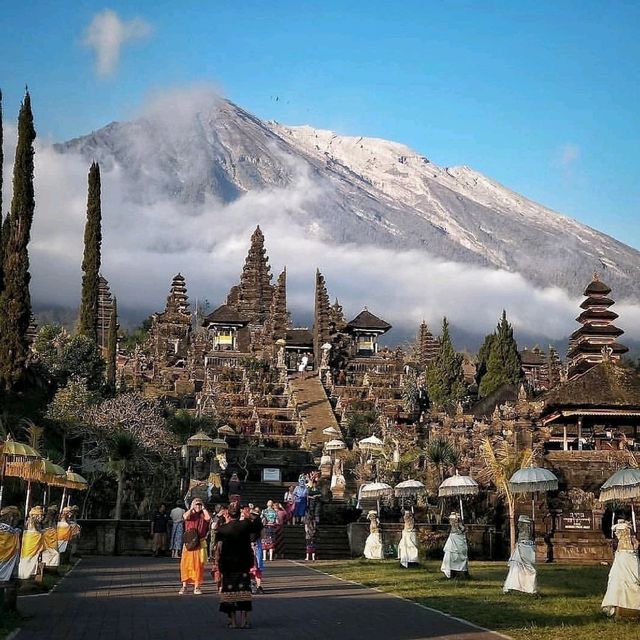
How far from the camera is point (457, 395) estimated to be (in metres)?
86.2

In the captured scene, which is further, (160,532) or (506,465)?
(506,465)

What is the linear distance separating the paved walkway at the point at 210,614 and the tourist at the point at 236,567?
28 centimetres


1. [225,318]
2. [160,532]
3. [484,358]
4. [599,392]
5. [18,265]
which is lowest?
[160,532]

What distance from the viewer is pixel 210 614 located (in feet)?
51.4

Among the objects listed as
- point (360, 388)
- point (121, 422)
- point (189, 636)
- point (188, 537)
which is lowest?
point (189, 636)

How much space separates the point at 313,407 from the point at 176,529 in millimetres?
38000

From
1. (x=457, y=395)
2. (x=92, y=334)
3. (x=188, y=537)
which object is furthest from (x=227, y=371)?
(x=188, y=537)

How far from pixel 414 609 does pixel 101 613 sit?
4.83m

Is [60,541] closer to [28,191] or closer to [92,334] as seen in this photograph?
[28,191]

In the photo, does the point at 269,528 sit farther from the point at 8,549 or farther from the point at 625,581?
the point at 625,581

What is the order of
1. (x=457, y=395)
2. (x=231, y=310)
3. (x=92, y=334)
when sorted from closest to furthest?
1. (x=92, y=334)
2. (x=457, y=395)
3. (x=231, y=310)

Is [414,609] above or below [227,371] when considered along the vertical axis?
below

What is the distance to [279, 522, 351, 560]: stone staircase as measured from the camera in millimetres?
31516

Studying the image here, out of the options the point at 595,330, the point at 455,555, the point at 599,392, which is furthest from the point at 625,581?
the point at 595,330
